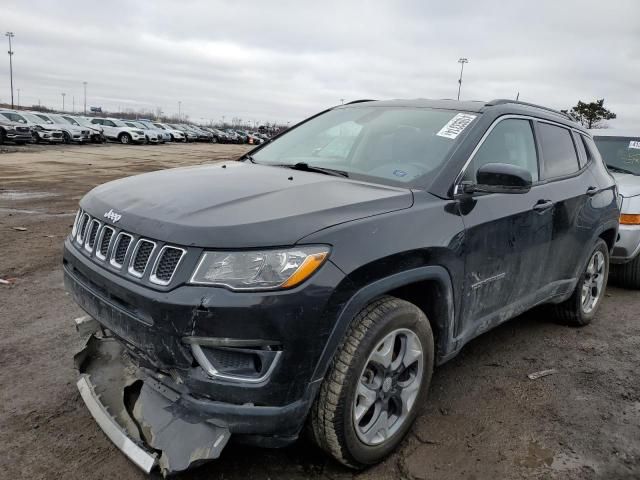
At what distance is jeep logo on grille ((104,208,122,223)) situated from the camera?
8.00 ft

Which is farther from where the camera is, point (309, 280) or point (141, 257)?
point (141, 257)

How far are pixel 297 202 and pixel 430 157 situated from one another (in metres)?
1.02

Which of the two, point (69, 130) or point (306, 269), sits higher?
point (306, 269)

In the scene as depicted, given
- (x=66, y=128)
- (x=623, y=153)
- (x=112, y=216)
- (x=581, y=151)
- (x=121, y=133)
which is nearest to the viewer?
(x=112, y=216)

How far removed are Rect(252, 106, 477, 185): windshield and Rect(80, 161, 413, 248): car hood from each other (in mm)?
275

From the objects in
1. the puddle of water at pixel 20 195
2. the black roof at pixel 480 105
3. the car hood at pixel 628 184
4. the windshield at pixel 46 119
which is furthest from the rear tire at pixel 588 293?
the windshield at pixel 46 119

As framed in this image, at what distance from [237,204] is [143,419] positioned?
1053mm

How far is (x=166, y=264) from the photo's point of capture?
7.06 ft

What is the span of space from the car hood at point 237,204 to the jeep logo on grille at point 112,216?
0.02 meters

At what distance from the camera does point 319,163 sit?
3365 mm

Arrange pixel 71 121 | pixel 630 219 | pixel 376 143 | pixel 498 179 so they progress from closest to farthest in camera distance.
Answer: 1. pixel 498 179
2. pixel 376 143
3. pixel 630 219
4. pixel 71 121

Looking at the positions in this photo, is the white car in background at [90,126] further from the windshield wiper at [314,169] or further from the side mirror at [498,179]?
the side mirror at [498,179]

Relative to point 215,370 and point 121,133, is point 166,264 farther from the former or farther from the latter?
point 121,133

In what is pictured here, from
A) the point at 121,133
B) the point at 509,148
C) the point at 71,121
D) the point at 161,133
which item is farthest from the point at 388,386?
the point at 161,133
